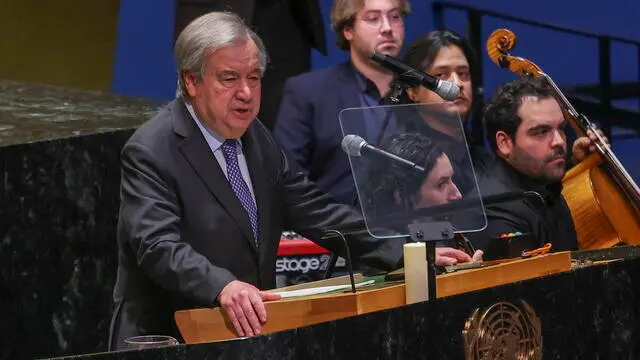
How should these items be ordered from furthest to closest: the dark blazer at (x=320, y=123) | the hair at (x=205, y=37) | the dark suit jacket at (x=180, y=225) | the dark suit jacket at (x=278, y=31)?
the dark suit jacket at (x=278, y=31) → the dark blazer at (x=320, y=123) → the hair at (x=205, y=37) → the dark suit jacket at (x=180, y=225)

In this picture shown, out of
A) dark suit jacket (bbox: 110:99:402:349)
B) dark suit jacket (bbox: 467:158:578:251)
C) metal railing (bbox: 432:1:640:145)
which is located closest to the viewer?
dark suit jacket (bbox: 110:99:402:349)

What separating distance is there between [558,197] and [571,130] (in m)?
0.68

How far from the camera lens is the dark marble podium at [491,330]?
94.0 inches

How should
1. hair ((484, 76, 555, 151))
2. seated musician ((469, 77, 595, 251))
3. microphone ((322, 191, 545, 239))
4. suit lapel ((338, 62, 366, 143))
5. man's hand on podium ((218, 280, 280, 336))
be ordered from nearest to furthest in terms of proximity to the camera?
1. man's hand on podium ((218, 280, 280, 336))
2. microphone ((322, 191, 545, 239))
3. seated musician ((469, 77, 595, 251))
4. hair ((484, 76, 555, 151))
5. suit lapel ((338, 62, 366, 143))

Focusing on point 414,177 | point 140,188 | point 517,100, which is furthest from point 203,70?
point 517,100

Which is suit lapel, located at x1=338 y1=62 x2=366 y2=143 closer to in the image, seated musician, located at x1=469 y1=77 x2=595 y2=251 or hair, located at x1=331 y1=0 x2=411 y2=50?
hair, located at x1=331 y1=0 x2=411 y2=50

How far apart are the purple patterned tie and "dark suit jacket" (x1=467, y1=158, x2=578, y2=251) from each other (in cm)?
68

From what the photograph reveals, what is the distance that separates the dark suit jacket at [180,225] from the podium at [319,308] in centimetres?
20

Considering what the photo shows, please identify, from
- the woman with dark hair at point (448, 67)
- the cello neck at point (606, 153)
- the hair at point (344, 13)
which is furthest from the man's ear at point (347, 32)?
the cello neck at point (606, 153)

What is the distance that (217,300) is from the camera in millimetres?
2717

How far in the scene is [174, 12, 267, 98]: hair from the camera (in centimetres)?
302

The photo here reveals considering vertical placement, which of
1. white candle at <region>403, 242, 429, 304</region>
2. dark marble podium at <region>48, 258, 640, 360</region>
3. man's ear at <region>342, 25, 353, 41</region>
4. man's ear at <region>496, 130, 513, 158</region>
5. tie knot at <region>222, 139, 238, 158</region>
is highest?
man's ear at <region>342, 25, 353, 41</region>

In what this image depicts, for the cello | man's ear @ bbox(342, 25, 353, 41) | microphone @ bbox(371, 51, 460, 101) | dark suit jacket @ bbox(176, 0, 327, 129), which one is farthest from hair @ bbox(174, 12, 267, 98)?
dark suit jacket @ bbox(176, 0, 327, 129)

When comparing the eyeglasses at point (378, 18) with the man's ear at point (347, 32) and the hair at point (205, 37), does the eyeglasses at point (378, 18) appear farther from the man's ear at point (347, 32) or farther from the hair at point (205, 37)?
the hair at point (205, 37)
